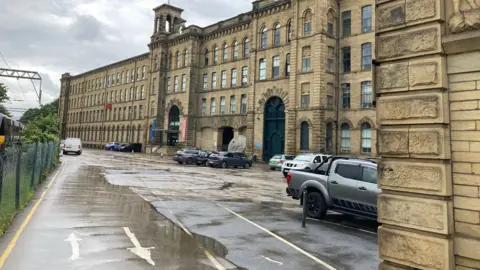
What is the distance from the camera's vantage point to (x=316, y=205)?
34.7 feet

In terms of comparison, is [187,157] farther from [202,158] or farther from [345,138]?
[345,138]

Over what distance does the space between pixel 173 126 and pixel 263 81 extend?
21671 millimetres

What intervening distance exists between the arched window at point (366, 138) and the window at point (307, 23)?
11.7 metres

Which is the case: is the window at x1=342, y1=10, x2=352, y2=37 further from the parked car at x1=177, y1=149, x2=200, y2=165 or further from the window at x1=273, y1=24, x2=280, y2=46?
the parked car at x1=177, y1=149, x2=200, y2=165

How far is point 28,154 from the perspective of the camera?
12.4 metres

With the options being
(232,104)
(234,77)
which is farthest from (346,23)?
(232,104)

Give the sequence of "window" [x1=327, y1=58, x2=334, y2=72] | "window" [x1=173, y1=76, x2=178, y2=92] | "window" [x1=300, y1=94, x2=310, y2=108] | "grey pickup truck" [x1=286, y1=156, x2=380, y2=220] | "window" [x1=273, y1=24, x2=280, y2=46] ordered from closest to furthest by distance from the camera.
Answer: "grey pickup truck" [x1=286, y1=156, x2=380, y2=220] < "window" [x1=327, y1=58, x2=334, y2=72] < "window" [x1=300, y1=94, x2=310, y2=108] < "window" [x1=273, y1=24, x2=280, y2=46] < "window" [x1=173, y1=76, x2=178, y2=92]

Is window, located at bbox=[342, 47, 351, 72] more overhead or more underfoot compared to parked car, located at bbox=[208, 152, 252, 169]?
more overhead

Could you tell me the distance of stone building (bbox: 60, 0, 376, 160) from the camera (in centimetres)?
3694

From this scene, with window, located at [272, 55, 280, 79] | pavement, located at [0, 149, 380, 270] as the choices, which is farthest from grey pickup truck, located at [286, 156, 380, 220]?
window, located at [272, 55, 280, 79]

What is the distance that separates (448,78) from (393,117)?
88cm

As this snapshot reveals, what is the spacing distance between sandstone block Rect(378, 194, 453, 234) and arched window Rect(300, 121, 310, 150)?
32576 mm

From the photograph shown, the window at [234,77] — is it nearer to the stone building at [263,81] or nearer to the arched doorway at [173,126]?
the stone building at [263,81]

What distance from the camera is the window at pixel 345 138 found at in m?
37.0
